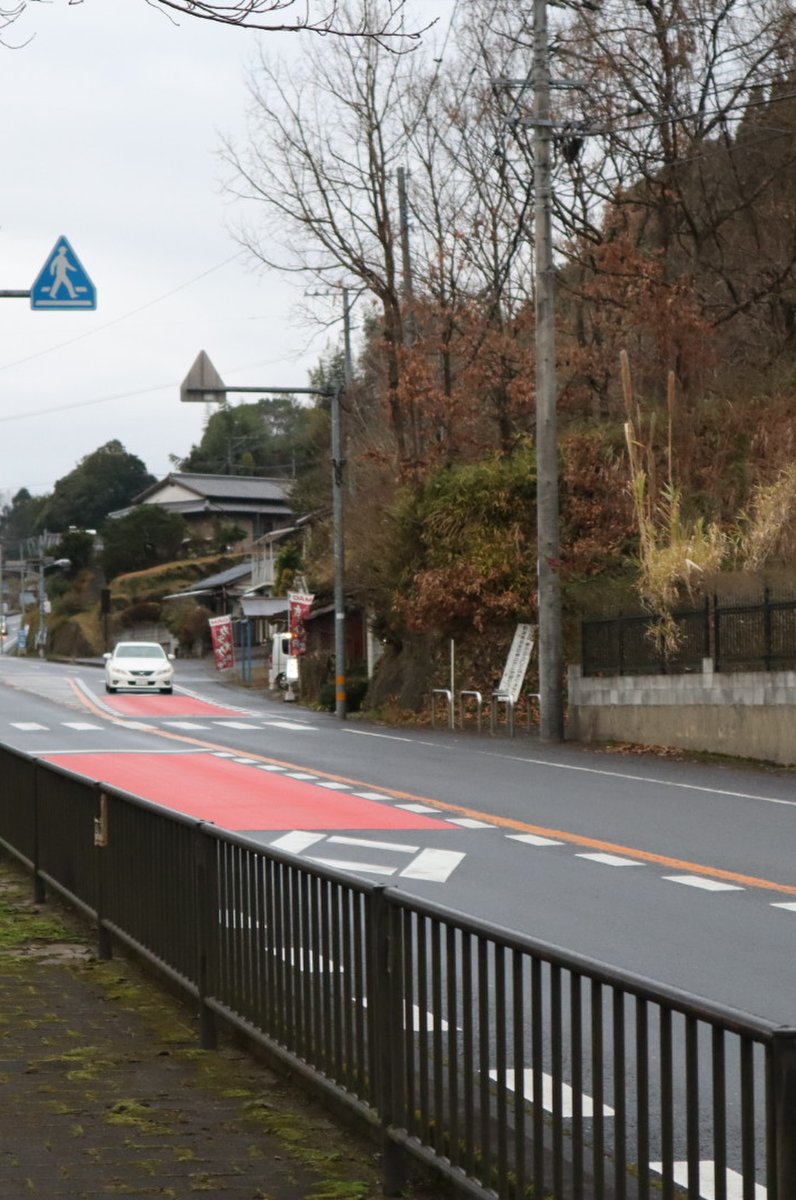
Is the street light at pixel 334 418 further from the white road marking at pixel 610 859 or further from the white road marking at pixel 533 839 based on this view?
the white road marking at pixel 610 859

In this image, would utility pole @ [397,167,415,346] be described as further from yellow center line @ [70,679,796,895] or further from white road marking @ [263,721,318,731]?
yellow center line @ [70,679,796,895]

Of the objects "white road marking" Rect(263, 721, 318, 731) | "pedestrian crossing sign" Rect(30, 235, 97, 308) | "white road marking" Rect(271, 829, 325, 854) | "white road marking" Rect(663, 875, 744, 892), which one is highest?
"pedestrian crossing sign" Rect(30, 235, 97, 308)

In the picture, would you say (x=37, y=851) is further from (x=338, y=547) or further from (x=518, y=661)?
(x=338, y=547)

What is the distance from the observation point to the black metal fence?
24328mm

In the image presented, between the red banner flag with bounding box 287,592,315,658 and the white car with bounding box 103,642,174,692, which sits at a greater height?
the red banner flag with bounding box 287,592,315,658

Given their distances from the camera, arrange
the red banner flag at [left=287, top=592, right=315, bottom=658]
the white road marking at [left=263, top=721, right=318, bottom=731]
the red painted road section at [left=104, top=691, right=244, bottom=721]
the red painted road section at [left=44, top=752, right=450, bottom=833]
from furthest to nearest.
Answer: the red banner flag at [left=287, top=592, right=315, bottom=658], the red painted road section at [left=104, top=691, right=244, bottom=721], the white road marking at [left=263, top=721, right=318, bottom=731], the red painted road section at [left=44, top=752, right=450, bottom=833]

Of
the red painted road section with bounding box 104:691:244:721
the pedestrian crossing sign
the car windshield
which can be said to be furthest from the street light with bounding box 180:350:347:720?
the pedestrian crossing sign

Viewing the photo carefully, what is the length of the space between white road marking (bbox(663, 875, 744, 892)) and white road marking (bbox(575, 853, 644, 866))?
774mm

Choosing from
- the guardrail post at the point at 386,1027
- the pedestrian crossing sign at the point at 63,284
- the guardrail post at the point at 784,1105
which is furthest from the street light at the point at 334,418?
the guardrail post at the point at 784,1105

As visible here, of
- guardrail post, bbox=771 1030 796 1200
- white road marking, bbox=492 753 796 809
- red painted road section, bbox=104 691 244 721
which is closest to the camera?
guardrail post, bbox=771 1030 796 1200

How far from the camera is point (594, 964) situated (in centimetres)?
436

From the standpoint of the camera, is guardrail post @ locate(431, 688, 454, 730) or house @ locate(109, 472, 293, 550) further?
house @ locate(109, 472, 293, 550)

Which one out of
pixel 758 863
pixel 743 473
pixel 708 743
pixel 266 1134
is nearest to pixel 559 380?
pixel 743 473

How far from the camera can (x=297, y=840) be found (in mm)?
15523
